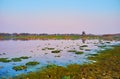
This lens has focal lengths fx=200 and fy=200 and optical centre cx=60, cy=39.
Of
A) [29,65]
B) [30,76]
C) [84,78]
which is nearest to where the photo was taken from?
[84,78]

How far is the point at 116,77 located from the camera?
17250mm

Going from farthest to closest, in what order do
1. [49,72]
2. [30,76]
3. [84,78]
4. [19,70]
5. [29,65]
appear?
1. [29,65]
2. [19,70]
3. [49,72]
4. [30,76]
5. [84,78]

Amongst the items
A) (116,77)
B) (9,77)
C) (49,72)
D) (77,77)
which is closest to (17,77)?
(9,77)

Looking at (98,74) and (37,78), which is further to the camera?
(98,74)

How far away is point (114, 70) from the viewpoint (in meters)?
20.3

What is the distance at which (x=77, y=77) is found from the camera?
56.3 feet

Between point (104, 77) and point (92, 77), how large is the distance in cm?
101

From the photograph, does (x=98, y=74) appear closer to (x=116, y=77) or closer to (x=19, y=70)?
(x=116, y=77)

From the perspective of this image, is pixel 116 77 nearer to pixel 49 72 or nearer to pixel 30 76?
pixel 49 72

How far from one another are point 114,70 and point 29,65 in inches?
393

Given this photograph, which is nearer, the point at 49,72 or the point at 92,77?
the point at 92,77

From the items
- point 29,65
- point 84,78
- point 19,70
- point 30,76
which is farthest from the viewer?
point 29,65

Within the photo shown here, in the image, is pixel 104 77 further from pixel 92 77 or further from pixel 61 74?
pixel 61 74

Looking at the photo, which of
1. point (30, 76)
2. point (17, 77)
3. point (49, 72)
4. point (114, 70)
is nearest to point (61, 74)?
point (49, 72)
